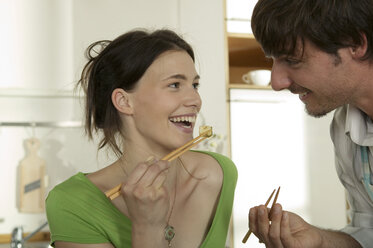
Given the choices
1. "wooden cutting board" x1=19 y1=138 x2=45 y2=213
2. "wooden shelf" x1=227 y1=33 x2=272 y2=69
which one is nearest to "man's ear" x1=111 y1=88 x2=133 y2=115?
"wooden cutting board" x1=19 y1=138 x2=45 y2=213

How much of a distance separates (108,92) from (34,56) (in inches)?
53.8

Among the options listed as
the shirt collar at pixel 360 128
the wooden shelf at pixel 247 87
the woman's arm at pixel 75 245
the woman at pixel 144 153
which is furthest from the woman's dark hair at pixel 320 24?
the wooden shelf at pixel 247 87

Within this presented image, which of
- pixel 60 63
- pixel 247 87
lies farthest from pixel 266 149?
pixel 60 63

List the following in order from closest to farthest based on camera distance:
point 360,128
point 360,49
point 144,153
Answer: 1. point 360,49
2. point 360,128
3. point 144,153

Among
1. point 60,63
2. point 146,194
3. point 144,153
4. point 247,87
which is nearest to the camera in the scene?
point 146,194

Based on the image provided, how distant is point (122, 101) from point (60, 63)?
1.38 m

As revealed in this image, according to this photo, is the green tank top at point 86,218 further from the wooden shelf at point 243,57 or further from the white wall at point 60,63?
the wooden shelf at point 243,57

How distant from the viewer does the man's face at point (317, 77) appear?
129 cm

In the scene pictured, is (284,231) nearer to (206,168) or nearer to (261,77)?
(206,168)

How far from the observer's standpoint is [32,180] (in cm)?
258

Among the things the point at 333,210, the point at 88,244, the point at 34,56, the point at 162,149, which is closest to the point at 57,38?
the point at 34,56

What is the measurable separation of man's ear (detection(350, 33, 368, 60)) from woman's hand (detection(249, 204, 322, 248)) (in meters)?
0.45

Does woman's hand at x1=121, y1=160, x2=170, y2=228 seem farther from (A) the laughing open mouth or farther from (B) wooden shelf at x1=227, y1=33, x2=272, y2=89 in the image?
(B) wooden shelf at x1=227, y1=33, x2=272, y2=89

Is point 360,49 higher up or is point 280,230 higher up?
point 360,49
